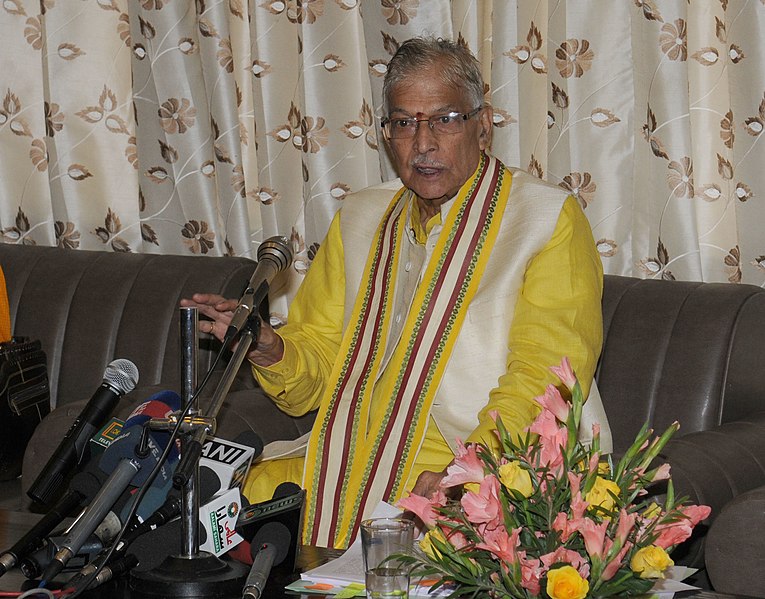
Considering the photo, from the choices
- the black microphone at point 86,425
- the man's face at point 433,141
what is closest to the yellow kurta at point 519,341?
the man's face at point 433,141

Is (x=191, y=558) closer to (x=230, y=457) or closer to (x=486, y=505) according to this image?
(x=230, y=457)

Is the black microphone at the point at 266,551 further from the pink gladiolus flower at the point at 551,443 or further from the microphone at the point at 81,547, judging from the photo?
the pink gladiolus flower at the point at 551,443

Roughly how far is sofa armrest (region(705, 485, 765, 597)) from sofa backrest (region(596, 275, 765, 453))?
1.94 feet

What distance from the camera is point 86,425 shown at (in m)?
1.63

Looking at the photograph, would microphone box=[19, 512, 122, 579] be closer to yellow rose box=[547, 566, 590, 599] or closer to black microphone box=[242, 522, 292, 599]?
black microphone box=[242, 522, 292, 599]

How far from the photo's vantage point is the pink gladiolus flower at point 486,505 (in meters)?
1.18

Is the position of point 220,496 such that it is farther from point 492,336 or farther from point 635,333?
point 635,333

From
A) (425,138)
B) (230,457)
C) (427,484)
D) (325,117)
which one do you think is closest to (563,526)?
(230,457)

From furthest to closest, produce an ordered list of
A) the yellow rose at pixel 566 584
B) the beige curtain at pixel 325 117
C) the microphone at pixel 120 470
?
the beige curtain at pixel 325 117 → the microphone at pixel 120 470 → the yellow rose at pixel 566 584

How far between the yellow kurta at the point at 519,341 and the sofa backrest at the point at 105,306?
1.61 feet

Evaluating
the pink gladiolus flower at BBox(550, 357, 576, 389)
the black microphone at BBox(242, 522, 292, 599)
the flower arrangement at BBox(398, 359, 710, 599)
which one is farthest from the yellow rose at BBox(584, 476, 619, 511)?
the black microphone at BBox(242, 522, 292, 599)

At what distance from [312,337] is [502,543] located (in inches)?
60.3

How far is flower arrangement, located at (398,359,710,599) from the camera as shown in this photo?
116cm

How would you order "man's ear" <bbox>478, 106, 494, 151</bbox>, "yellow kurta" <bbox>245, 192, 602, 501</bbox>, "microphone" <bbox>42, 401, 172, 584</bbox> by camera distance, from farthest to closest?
"man's ear" <bbox>478, 106, 494, 151</bbox> < "yellow kurta" <bbox>245, 192, 602, 501</bbox> < "microphone" <bbox>42, 401, 172, 584</bbox>
